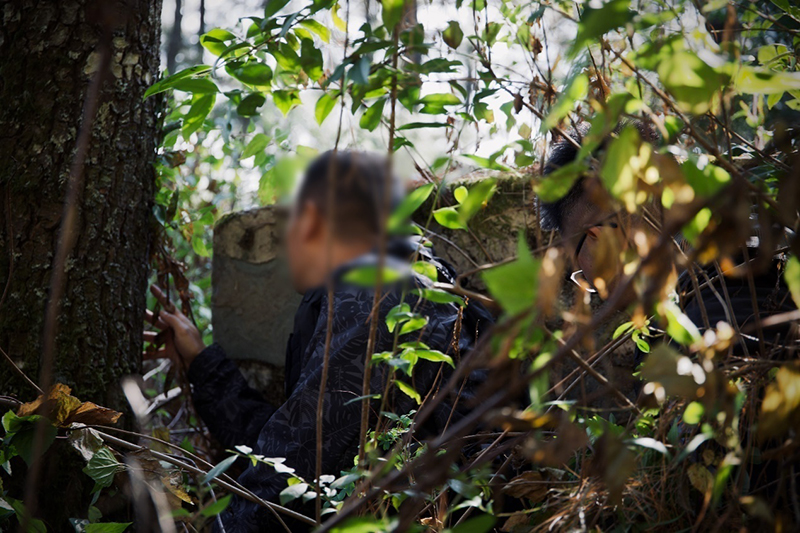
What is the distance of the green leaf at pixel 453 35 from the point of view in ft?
3.32

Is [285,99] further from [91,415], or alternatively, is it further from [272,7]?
[91,415]

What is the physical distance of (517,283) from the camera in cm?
53

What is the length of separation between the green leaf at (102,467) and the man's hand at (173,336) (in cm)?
122

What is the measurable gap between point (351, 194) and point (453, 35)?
0.51 meters

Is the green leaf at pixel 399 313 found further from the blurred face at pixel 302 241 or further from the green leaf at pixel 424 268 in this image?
the blurred face at pixel 302 241

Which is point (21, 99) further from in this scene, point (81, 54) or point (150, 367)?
point (150, 367)

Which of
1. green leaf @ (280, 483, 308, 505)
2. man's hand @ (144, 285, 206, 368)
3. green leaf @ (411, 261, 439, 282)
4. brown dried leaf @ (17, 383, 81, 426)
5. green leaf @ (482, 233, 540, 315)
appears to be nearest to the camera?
green leaf @ (482, 233, 540, 315)

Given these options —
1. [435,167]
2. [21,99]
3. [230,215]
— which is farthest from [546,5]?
[230,215]

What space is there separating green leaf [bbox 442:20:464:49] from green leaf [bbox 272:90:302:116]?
0.89ft

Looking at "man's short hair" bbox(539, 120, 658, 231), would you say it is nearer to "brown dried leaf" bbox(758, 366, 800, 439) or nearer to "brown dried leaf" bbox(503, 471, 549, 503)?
"brown dried leaf" bbox(503, 471, 549, 503)

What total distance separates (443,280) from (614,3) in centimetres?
122

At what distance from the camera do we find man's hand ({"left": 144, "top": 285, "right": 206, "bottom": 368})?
2.31 m

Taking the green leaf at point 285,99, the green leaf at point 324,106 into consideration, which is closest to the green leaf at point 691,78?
the green leaf at point 324,106


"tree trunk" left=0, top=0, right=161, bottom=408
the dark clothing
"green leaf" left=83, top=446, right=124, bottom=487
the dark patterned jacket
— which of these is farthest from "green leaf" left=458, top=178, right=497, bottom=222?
"tree trunk" left=0, top=0, right=161, bottom=408
